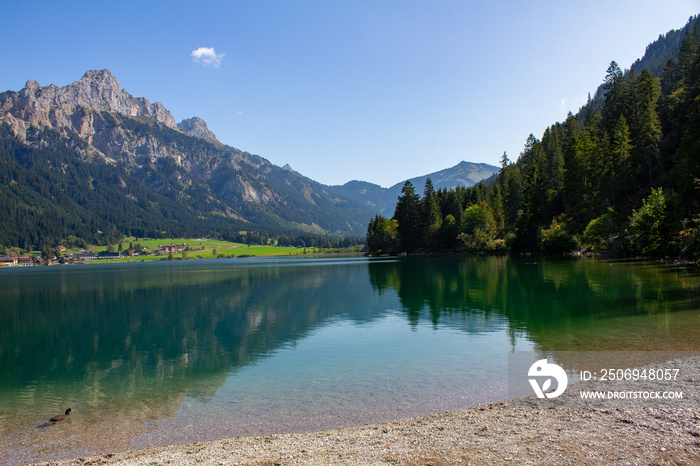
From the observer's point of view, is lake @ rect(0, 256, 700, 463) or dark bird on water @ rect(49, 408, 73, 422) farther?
dark bird on water @ rect(49, 408, 73, 422)

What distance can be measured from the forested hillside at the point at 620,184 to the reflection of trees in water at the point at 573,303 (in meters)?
16.7

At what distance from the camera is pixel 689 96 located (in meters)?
76.6

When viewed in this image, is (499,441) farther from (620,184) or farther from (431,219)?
(431,219)

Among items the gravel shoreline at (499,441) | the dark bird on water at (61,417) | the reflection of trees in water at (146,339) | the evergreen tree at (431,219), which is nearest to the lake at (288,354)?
the reflection of trees in water at (146,339)

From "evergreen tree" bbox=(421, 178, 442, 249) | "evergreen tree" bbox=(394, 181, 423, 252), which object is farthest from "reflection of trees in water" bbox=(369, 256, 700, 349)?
"evergreen tree" bbox=(394, 181, 423, 252)

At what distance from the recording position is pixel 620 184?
268 ft

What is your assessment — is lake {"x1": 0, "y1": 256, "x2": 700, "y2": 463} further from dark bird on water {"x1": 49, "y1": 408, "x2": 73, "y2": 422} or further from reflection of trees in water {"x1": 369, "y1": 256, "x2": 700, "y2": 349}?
dark bird on water {"x1": 49, "y1": 408, "x2": 73, "y2": 422}

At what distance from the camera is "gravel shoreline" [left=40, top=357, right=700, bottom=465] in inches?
282

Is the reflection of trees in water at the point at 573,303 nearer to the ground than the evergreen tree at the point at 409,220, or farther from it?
nearer to the ground

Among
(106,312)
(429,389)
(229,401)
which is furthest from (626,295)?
(106,312)

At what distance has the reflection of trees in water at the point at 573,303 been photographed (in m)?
18.7

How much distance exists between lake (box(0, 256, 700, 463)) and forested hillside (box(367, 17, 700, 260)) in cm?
2035

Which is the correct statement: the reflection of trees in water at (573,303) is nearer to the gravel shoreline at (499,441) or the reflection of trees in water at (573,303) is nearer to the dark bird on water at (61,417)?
the gravel shoreline at (499,441)

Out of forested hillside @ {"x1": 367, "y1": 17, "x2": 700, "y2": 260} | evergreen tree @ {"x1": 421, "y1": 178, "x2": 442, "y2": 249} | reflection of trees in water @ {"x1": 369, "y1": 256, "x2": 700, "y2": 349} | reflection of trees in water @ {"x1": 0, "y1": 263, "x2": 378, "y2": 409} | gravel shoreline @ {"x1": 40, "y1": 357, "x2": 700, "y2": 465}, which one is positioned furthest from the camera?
evergreen tree @ {"x1": 421, "y1": 178, "x2": 442, "y2": 249}
